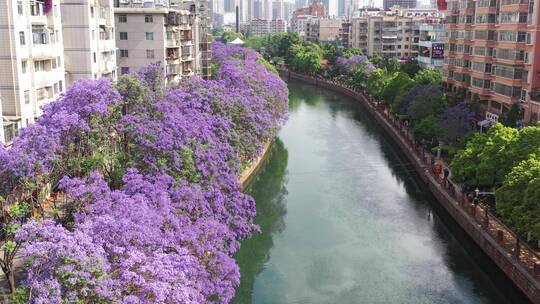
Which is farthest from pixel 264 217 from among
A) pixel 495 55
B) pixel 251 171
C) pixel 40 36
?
pixel 495 55

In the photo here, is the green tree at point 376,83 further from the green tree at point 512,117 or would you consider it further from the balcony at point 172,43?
the green tree at point 512,117

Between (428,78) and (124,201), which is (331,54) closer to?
(428,78)

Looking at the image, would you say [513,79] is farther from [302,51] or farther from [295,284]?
[302,51]

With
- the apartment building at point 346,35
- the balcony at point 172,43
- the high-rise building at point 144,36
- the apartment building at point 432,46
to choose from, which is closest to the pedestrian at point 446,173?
the high-rise building at point 144,36

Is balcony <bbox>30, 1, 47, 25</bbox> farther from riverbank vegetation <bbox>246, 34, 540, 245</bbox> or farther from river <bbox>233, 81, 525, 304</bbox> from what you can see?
riverbank vegetation <bbox>246, 34, 540, 245</bbox>

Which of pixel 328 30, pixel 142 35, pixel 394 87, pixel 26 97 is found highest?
pixel 328 30

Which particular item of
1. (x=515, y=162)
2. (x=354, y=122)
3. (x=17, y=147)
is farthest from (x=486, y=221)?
(x=354, y=122)
